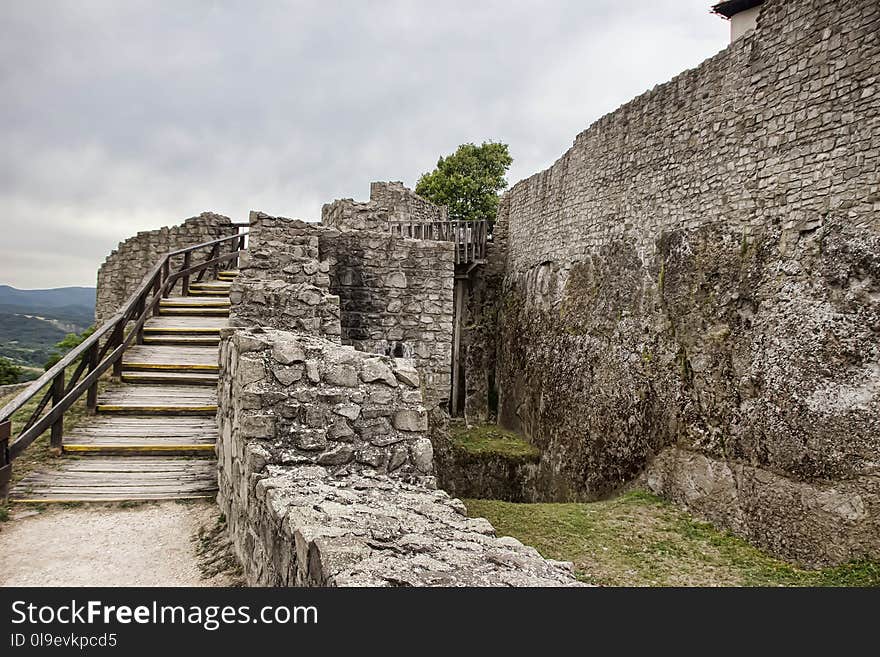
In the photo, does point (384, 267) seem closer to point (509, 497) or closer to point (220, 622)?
point (509, 497)

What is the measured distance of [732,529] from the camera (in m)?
6.74

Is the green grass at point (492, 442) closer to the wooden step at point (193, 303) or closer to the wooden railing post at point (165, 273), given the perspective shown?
the wooden step at point (193, 303)

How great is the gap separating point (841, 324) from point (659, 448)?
291cm

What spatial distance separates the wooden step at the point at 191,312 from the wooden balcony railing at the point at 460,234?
5744mm

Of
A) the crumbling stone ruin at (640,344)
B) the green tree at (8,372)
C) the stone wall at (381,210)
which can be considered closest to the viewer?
the crumbling stone ruin at (640,344)

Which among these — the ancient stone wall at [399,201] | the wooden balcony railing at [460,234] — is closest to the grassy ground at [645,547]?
the wooden balcony railing at [460,234]

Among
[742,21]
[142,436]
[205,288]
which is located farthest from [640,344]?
[742,21]

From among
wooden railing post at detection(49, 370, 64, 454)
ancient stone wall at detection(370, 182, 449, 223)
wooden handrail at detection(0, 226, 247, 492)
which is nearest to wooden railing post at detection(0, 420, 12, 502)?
wooden handrail at detection(0, 226, 247, 492)

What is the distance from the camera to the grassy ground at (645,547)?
220 inches

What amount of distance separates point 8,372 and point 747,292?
68.9ft

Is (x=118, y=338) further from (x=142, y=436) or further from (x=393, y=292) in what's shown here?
(x=393, y=292)

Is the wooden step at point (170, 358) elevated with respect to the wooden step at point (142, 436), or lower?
elevated

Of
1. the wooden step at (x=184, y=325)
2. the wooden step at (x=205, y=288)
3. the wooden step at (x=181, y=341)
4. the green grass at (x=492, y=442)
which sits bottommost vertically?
the green grass at (x=492, y=442)

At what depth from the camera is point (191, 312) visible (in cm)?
1003
